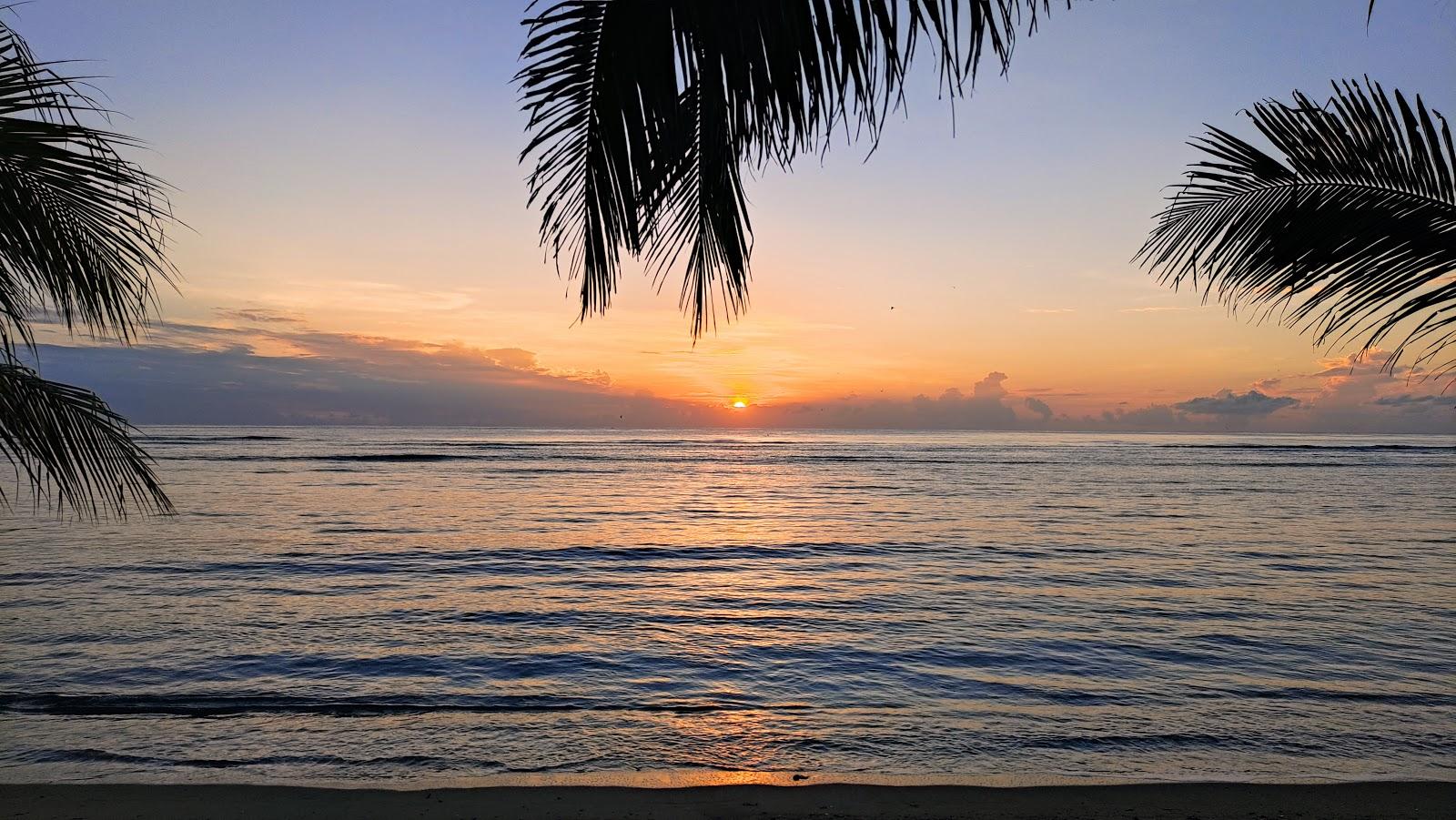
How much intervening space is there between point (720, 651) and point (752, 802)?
14.9ft

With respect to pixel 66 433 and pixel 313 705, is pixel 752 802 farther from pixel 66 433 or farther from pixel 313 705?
pixel 313 705

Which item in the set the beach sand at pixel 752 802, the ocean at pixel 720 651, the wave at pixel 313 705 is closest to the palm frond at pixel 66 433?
the beach sand at pixel 752 802

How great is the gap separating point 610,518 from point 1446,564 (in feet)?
63.3

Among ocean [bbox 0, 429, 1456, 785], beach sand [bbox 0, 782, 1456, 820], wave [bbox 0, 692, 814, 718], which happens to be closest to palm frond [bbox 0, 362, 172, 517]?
A: beach sand [bbox 0, 782, 1456, 820]

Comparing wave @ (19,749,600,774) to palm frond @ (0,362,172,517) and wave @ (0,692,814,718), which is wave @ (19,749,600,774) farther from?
palm frond @ (0,362,172,517)

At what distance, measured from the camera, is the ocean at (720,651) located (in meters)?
6.71

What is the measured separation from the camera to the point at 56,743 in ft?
22.3

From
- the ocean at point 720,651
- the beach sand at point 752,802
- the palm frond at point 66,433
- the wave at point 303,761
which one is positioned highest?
the palm frond at point 66,433

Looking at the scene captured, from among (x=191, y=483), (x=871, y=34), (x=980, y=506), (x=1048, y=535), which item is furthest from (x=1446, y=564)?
(x=191, y=483)

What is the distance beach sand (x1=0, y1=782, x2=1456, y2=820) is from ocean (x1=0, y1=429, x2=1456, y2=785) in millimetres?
328

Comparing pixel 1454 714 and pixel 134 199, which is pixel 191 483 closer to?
pixel 134 199

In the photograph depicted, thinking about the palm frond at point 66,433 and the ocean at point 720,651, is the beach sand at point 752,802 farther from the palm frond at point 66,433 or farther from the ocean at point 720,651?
the palm frond at point 66,433

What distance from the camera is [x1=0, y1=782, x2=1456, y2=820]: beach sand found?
5.43 m

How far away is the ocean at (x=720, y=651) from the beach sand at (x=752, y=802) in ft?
1.08
